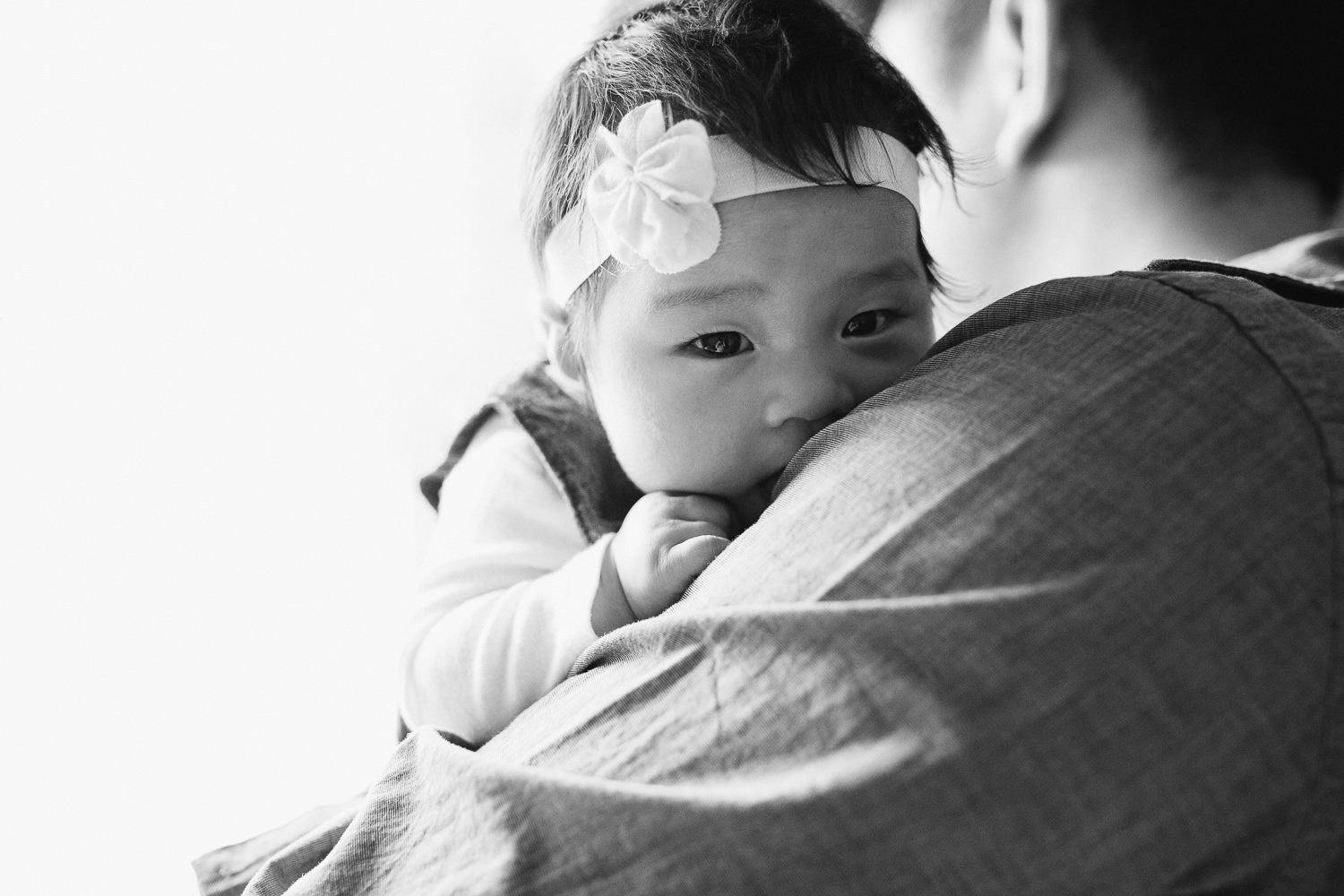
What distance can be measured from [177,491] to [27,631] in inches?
8.2

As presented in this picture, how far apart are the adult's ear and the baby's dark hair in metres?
0.28

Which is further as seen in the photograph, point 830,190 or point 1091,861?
point 830,190

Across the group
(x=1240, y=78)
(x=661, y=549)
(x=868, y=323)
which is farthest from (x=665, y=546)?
(x=1240, y=78)

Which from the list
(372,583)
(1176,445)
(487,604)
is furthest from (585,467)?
(1176,445)

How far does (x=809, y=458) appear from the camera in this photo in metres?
0.73

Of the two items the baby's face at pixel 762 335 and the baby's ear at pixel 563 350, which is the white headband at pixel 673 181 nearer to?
the baby's face at pixel 762 335

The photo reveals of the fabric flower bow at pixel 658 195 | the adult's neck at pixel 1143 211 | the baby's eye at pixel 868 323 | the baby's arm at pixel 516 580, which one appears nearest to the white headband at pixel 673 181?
the fabric flower bow at pixel 658 195

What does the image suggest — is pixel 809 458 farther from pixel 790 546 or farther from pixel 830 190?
pixel 830 190

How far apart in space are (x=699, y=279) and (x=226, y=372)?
67cm

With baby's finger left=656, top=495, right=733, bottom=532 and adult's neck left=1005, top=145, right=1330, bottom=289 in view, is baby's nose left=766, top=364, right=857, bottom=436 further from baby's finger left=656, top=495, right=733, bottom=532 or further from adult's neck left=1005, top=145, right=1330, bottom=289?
adult's neck left=1005, top=145, right=1330, bottom=289

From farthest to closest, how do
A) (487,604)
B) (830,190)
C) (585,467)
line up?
(585,467) → (487,604) → (830,190)

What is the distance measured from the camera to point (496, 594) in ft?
3.46

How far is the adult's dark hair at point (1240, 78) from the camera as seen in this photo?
1129 millimetres

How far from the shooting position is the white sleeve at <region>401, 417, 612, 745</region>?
951 mm
